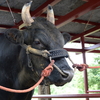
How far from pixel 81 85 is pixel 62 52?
20304mm

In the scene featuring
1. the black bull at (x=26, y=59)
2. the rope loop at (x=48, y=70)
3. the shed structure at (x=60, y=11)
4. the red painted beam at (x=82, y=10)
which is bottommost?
the rope loop at (x=48, y=70)

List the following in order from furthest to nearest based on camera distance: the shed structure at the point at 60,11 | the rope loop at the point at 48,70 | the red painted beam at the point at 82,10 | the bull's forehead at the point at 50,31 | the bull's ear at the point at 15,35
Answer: the shed structure at the point at 60,11 → the red painted beam at the point at 82,10 → the bull's ear at the point at 15,35 → the bull's forehead at the point at 50,31 → the rope loop at the point at 48,70

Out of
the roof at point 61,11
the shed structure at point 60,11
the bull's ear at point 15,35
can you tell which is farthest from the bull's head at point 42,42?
the roof at point 61,11

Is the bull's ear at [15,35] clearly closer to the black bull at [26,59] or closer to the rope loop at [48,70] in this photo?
the black bull at [26,59]

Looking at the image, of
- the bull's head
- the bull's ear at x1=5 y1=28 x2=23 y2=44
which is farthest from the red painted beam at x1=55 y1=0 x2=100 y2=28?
the bull's ear at x1=5 y1=28 x2=23 y2=44

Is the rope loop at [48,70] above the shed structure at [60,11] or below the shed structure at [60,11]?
below

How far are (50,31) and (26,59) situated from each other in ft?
1.47

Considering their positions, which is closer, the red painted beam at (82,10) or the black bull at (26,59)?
the black bull at (26,59)

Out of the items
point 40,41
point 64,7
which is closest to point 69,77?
point 40,41

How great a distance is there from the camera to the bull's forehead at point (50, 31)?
215 cm

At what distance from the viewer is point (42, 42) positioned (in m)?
2.14

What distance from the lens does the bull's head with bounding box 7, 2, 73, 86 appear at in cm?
195

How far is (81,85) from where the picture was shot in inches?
853

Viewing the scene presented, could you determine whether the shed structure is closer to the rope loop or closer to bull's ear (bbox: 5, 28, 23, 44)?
bull's ear (bbox: 5, 28, 23, 44)
